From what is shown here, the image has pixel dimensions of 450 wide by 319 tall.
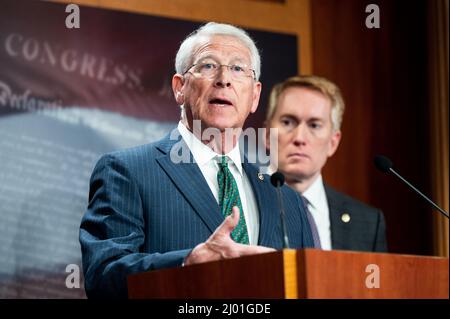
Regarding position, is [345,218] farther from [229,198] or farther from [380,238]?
[229,198]

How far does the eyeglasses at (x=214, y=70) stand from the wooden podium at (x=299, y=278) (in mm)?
861

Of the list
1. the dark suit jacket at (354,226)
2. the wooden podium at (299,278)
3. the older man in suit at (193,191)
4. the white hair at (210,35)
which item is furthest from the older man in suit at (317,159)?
the wooden podium at (299,278)

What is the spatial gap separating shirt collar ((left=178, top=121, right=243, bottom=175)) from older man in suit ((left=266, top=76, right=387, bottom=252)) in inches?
62.9

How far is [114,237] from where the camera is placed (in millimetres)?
2480

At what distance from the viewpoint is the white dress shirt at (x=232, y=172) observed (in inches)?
108

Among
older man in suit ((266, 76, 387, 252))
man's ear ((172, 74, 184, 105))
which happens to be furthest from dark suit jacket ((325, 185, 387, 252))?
man's ear ((172, 74, 184, 105))

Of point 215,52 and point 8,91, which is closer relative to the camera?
point 215,52

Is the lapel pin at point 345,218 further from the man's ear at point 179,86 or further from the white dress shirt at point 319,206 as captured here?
the man's ear at point 179,86

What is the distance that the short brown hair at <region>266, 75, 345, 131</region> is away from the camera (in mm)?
4605

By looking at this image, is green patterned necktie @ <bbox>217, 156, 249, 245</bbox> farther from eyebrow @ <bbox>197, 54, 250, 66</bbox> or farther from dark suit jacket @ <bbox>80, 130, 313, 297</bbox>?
eyebrow @ <bbox>197, 54, 250, 66</bbox>

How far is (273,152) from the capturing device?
4.62 m

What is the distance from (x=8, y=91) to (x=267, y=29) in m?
1.57
